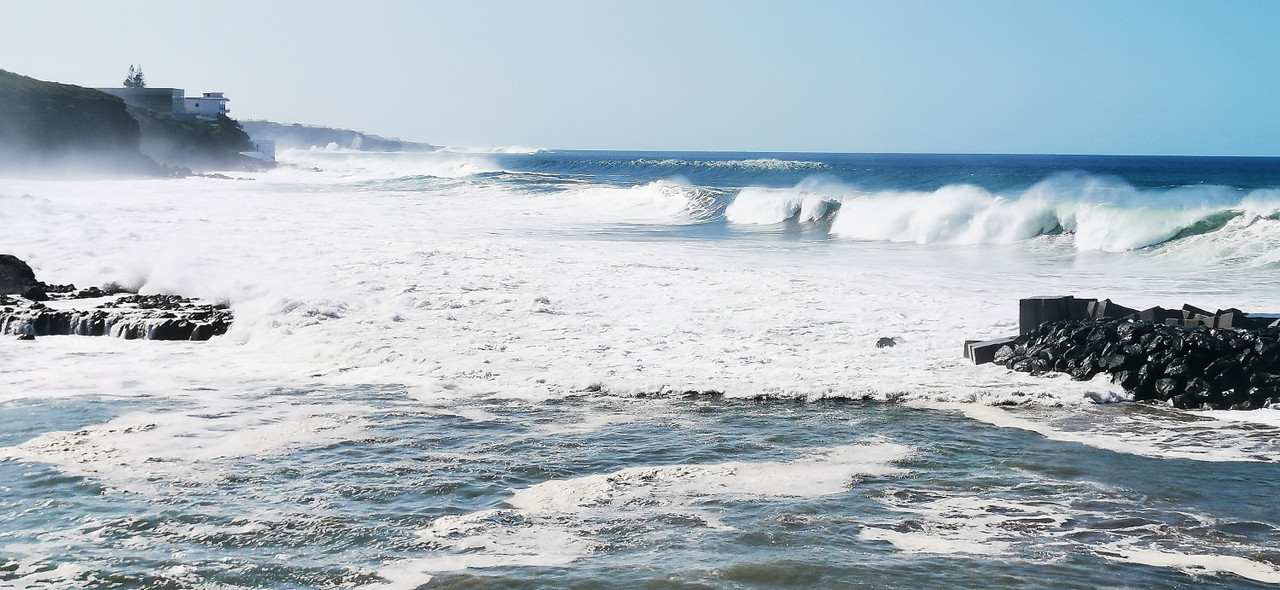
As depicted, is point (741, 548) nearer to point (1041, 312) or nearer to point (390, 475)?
point (390, 475)

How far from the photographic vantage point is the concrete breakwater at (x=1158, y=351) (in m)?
8.19

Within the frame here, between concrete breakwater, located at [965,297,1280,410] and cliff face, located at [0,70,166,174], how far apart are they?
65236 millimetres

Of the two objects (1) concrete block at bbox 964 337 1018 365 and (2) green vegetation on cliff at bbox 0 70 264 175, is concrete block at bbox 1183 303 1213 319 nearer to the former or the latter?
(1) concrete block at bbox 964 337 1018 365

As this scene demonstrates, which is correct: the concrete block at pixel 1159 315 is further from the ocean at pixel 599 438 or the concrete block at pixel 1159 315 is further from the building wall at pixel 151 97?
the building wall at pixel 151 97

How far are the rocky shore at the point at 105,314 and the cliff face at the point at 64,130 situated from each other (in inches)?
2201

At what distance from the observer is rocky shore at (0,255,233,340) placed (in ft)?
38.0

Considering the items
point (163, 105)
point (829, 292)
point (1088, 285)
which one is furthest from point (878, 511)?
point (163, 105)

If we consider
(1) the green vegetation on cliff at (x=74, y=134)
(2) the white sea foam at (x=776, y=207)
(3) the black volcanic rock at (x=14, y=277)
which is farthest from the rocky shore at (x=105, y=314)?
(1) the green vegetation on cliff at (x=74, y=134)

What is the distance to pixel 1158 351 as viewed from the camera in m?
8.71

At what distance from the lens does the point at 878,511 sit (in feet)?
18.7

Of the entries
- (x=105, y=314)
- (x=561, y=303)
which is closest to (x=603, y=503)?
(x=561, y=303)

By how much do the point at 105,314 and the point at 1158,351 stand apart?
1095cm

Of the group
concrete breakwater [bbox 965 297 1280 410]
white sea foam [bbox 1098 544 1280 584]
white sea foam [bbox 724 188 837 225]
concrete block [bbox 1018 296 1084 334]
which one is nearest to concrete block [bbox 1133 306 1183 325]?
concrete breakwater [bbox 965 297 1280 410]

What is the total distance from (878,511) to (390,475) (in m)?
2.89
